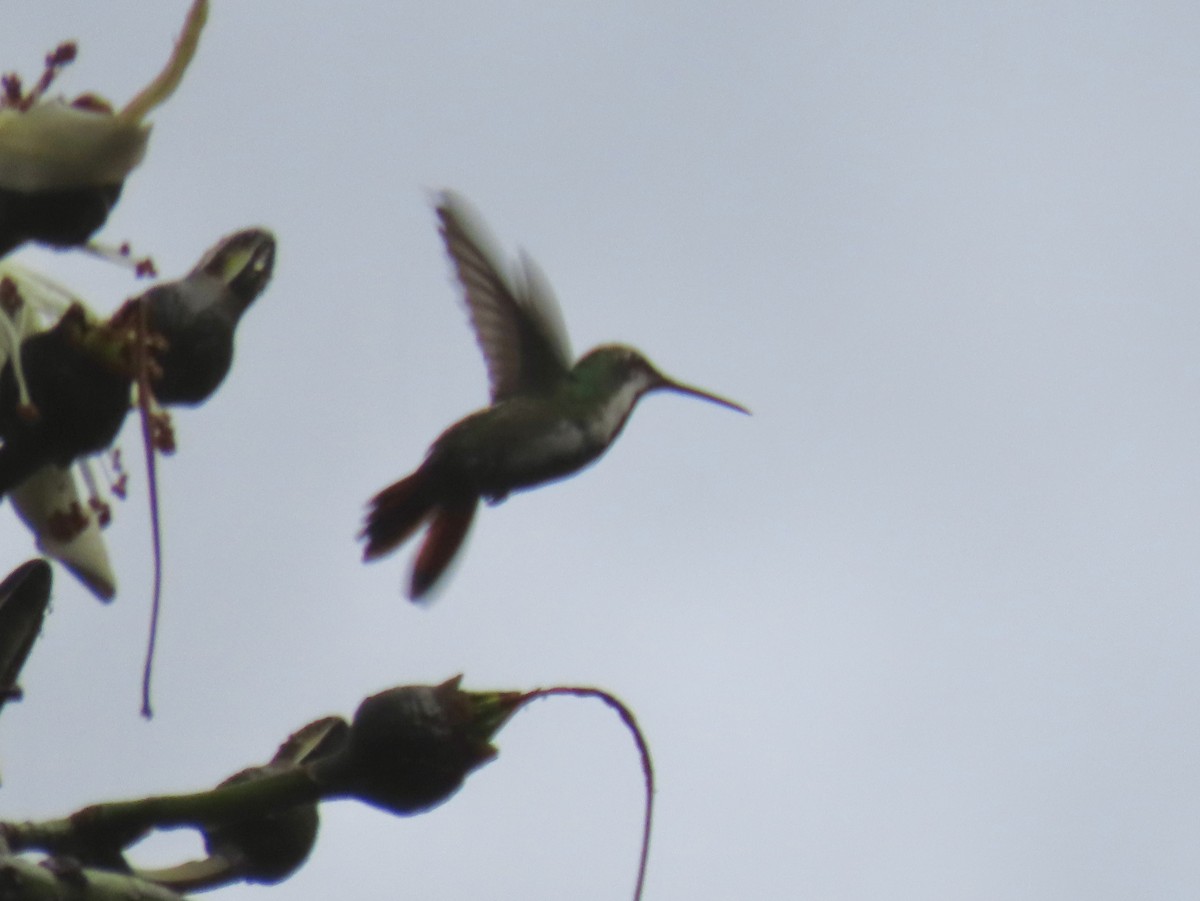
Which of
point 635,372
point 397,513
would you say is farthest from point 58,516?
point 635,372

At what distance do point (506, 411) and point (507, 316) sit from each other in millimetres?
378

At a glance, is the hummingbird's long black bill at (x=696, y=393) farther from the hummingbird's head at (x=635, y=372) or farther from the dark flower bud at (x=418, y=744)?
the dark flower bud at (x=418, y=744)

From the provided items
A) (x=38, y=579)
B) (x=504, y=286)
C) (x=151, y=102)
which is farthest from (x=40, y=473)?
(x=504, y=286)

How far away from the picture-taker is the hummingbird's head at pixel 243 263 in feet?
11.3

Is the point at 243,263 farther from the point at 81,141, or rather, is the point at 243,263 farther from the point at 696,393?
the point at 696,393

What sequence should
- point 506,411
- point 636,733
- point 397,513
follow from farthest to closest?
point 506,411 → point 397,513 → point 636,733

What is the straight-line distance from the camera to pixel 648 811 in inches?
123

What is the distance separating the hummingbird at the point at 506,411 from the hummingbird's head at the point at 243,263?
57.2 inches

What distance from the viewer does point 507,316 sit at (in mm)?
5484

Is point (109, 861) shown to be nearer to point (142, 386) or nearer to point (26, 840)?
point (26, 840)

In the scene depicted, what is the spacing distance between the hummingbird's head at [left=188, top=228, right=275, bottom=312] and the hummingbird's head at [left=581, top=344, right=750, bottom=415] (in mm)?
2045

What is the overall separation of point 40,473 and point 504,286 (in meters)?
2.13

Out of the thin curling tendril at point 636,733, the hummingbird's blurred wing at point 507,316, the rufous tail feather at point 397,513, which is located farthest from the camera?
the hummingbird's blurred wing at point 507,316

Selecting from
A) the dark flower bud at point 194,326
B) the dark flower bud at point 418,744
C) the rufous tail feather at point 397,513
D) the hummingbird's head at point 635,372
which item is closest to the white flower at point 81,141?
the dark flower bud at point 194,326
